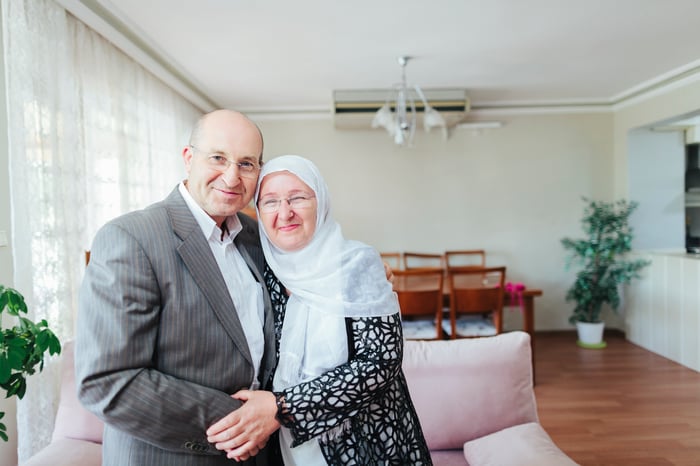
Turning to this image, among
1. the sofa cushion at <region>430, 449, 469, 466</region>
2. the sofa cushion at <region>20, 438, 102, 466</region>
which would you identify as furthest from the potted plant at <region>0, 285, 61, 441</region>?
the sofa cushion at <region>430, 449, 469, 466</region>

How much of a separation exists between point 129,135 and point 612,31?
367cm

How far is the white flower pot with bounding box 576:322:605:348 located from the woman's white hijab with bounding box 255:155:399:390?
4.75 m

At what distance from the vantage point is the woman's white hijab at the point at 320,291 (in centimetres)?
115

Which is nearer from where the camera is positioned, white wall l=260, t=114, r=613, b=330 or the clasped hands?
the clasped hands

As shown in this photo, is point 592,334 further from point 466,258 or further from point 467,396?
point 467,396

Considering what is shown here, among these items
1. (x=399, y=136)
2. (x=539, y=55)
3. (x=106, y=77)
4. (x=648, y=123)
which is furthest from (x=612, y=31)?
(x=106, y=77)

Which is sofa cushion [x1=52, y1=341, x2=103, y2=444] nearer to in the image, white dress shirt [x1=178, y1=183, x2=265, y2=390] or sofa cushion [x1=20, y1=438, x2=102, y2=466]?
sofa cushion [x1=20, y1=438, x2=102, y2=466]

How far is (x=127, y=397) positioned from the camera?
93 cm

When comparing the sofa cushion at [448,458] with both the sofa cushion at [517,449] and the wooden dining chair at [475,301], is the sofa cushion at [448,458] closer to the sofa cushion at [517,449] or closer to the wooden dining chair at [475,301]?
the sofa cushion at [517,449]

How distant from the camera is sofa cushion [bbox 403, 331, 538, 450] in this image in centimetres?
196

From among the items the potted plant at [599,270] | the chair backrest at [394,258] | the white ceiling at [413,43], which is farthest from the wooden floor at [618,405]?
the white ceiling at [413,43]

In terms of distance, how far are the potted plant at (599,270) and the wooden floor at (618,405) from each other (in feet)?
0.93

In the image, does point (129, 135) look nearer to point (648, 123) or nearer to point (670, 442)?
point (670, 442)

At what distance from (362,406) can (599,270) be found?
4799mm
